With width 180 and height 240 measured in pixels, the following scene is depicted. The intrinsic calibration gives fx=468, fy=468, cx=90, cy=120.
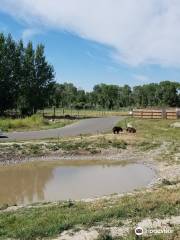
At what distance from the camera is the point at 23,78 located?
266 ft

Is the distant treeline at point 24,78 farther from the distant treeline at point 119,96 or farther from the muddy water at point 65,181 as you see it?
the distant treeline at point 119,96

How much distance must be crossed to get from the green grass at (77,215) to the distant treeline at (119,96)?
127 metres

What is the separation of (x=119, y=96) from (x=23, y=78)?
277 feet

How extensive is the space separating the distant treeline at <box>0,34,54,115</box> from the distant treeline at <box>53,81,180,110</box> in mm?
56040

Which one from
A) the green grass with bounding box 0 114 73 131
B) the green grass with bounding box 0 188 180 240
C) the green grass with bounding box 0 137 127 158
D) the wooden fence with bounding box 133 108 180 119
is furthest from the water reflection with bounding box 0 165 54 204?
the wooden fence with bounding box 133 108 180 119

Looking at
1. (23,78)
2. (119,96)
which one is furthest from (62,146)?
(119,96)

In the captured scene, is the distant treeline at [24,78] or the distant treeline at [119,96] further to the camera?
the distant treeline at [119,96]

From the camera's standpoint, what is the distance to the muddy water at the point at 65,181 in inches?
820

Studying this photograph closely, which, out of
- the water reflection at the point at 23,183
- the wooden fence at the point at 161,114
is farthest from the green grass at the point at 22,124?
the wooden fence at the point at 161,114

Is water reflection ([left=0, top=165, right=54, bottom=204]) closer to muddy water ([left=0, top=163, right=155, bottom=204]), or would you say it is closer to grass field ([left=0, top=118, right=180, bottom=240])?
muddy water ([left=0, top=163, right=155, bottom=204])

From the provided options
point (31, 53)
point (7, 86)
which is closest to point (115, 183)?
point (7, 86)

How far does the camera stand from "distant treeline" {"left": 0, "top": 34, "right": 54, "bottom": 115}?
76.3m

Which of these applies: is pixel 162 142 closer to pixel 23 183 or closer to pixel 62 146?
pixel 62 146

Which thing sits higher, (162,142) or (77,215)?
(77,215)
